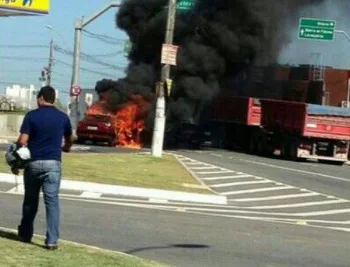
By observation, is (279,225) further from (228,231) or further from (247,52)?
(247,52)

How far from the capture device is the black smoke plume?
46.1 meters

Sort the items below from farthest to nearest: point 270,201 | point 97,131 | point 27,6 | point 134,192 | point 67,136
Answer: point 97,131 < point 27,6 < point 270,201 < point 134,192 < point 67,136

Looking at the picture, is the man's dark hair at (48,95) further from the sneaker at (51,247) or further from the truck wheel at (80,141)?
the truck wheel at (80,141)

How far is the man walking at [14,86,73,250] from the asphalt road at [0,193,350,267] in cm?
136

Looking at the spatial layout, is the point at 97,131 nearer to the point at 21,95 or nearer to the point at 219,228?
the point at 219,228

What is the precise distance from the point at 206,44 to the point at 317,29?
22.2ft

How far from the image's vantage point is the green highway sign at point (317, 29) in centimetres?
4291

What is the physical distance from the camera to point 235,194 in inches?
779

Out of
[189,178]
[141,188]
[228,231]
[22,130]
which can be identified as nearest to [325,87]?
[189,178]

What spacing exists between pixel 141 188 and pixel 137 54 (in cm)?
3268

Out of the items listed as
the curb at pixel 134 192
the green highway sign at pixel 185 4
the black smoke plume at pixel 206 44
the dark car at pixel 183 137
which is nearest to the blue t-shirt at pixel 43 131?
the curb at pixel 134 192

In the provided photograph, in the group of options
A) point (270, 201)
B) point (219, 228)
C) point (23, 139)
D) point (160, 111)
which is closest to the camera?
point (23, 139)

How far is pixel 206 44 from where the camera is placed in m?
47.1

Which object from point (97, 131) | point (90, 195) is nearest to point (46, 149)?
point (90, 195)
